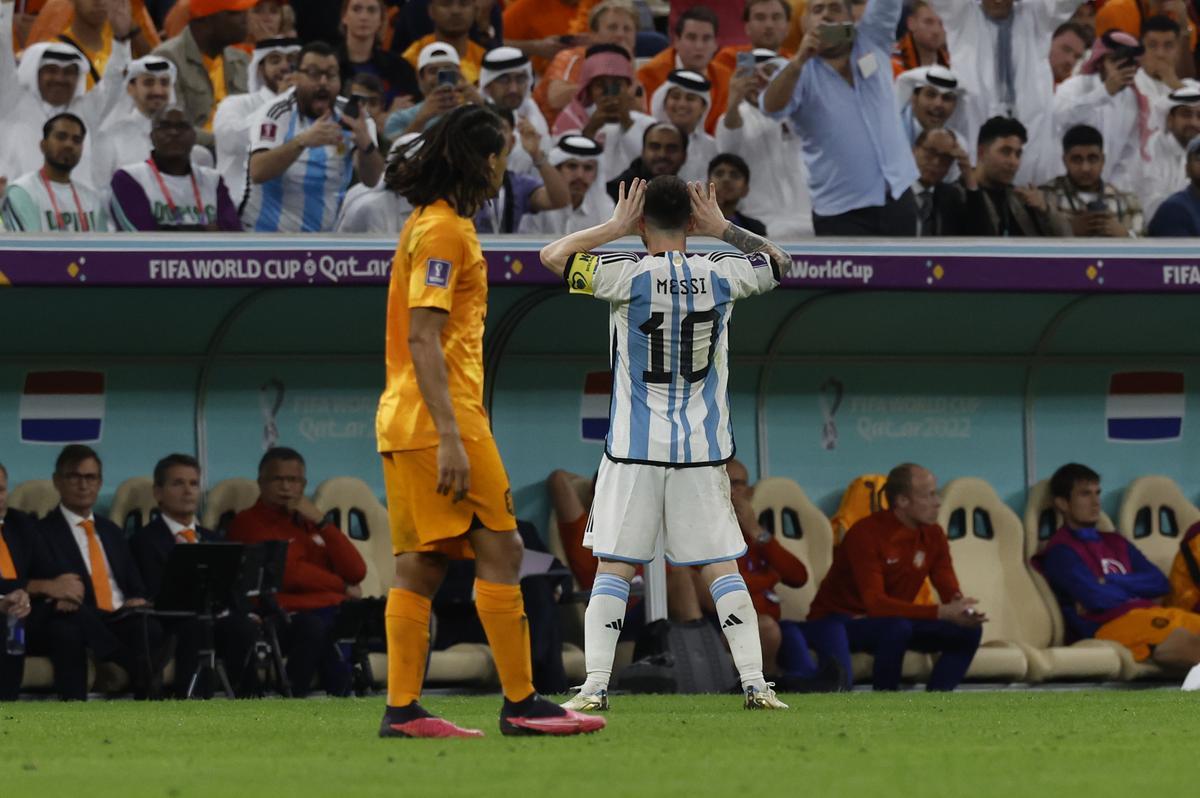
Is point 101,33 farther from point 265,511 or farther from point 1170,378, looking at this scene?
point 1170,378

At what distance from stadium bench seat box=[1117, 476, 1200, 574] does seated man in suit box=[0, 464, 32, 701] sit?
645cm

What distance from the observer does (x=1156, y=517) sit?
42.5ft

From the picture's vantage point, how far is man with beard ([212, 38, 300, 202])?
39.4 ft

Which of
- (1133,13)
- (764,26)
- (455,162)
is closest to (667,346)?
(455,162)

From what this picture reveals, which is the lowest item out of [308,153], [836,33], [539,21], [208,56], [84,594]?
[84,594]

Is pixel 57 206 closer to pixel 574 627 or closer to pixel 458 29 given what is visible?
pixel 458 29

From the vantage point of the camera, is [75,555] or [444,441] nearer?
[444,441]

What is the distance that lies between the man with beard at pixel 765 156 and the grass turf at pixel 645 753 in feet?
14.7

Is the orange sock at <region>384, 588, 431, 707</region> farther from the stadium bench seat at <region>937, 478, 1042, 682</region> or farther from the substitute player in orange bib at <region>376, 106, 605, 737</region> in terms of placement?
the stadium bench seat at <region>937, 478, 1042, 682</region>

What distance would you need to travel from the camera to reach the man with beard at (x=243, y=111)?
472 inches

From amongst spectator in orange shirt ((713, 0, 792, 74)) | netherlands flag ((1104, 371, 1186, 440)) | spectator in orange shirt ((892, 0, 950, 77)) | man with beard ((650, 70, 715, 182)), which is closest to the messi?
man with beard ((650, 70, 715, 182))

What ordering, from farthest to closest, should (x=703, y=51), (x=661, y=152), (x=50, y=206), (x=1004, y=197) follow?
(x=703, y=51) → (x=1004, y=197) → (x=661, y=152) → (x=50, y=206)

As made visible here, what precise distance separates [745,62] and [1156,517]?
12.3ft

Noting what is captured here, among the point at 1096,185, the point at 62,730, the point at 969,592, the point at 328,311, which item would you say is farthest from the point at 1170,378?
the point at 62,730
